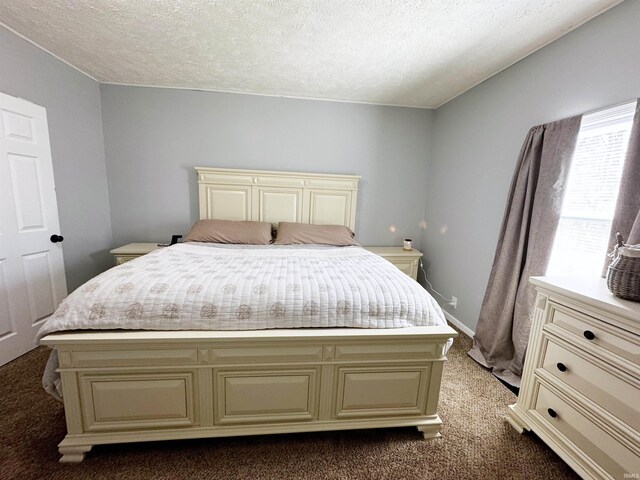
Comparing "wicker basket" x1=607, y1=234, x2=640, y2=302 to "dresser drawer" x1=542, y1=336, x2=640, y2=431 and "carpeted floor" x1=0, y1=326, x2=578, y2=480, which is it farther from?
"carpeted floor" x1=0, y1=326, x2=578, y2=480

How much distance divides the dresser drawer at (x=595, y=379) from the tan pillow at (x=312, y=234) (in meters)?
1.78

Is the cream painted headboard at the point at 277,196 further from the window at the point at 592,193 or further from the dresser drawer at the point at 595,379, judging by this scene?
the dresser drawer at the point at 595,379

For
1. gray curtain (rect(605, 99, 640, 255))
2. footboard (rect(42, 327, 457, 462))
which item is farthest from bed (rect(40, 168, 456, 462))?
gray curtain (rect(605, 99, 640, 255))

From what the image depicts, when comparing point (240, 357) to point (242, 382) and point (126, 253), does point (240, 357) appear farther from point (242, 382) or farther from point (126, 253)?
point (126, 253)

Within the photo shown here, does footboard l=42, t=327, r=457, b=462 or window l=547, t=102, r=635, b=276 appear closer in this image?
footboard l=42, t=327, r=457, b=462

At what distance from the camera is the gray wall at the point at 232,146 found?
2900 mm

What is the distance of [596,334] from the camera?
1.13m

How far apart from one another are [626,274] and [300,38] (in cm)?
227

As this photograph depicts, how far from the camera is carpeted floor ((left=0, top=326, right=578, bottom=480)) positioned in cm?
124

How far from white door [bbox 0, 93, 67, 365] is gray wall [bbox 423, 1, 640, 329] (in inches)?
146

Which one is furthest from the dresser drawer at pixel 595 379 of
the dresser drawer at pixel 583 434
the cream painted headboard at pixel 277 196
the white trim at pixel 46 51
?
the white trim at pixel 46 51

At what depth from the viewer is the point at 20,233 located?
79.3 inches

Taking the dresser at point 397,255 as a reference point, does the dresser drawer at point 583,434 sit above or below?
below

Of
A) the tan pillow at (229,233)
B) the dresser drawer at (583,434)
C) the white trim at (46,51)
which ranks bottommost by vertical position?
the dresser drawer at (583,434)
